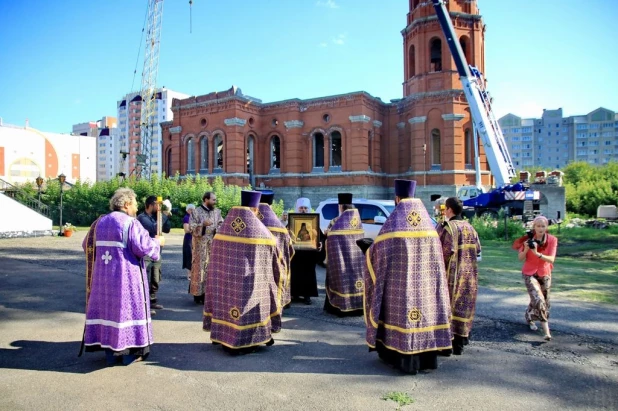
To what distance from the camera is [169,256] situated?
1472cm

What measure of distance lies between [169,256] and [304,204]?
8.17m

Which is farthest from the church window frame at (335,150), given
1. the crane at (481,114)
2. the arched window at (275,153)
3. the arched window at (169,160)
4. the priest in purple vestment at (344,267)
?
the priest in purple vestment at (344,267)

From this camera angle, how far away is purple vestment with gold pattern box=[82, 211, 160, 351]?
186 inches

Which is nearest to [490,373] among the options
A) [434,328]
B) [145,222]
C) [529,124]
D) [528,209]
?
[434,328]

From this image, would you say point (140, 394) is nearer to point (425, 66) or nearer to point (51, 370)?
point (51, 370)

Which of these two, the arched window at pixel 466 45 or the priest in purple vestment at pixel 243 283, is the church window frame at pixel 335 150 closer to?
the arched window at pixel 466 45

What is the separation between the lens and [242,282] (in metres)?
5.16

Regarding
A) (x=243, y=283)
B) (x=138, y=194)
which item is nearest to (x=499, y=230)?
(x=243, y=283)

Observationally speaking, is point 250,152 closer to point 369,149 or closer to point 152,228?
point 369,149

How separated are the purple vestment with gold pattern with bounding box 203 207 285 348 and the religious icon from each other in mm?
2506

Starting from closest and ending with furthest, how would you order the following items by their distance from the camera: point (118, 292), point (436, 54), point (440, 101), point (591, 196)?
point (118, 292) → point (440, 101) → point (436, 54) → point (591, 196)

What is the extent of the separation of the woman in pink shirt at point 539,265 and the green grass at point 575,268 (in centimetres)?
321

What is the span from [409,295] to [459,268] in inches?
46.1

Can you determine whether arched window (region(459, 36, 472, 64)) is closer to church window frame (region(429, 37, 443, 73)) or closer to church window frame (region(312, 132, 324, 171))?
church window frame (region(429, 37, 443, 73))
